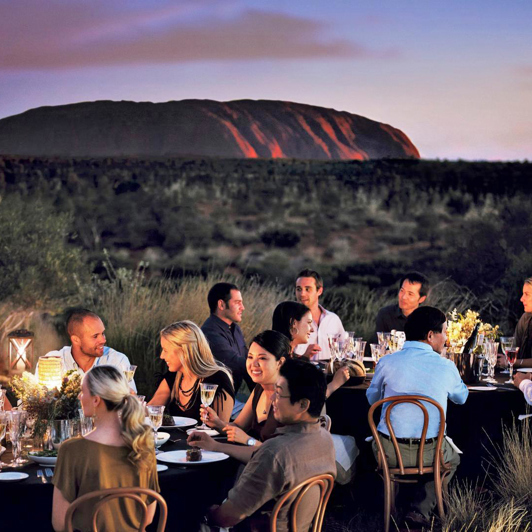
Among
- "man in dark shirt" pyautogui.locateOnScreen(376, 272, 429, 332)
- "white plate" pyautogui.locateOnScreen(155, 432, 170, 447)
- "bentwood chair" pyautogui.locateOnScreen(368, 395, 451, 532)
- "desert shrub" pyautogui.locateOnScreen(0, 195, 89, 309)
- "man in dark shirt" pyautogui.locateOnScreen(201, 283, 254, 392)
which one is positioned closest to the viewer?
"white plate" pyautogui.locateOnScreen(155, 432, 170, 447)

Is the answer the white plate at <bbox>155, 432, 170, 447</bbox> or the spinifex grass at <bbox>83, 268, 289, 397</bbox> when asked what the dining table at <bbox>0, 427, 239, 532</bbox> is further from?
the spinifex grass at <bbox>83, 268, 289, 397</bbox>

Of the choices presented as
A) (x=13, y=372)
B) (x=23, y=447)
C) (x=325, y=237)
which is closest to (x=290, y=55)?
(x=325, y=237)

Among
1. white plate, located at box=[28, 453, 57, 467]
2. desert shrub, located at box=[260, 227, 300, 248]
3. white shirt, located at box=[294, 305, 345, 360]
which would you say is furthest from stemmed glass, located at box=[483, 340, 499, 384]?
desert shrub, located at box=[260, 227, 300, 248]

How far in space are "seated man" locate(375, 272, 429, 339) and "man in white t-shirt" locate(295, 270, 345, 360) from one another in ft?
1.24

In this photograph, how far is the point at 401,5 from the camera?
86.3 ft

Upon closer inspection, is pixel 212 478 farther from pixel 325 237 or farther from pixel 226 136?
pixel 226 136

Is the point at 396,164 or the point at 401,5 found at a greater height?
the point at 401,5

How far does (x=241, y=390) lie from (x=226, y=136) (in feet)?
121

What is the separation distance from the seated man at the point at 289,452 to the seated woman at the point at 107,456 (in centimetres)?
42

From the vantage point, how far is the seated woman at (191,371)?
5246 mm

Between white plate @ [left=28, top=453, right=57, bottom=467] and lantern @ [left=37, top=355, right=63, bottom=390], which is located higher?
lantern @ [left=37, top=355, right=63, bottom=390]

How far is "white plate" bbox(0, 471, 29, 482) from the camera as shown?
150 inches

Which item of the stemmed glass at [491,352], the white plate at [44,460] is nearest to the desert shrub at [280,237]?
the stemmed glass at [491,352]

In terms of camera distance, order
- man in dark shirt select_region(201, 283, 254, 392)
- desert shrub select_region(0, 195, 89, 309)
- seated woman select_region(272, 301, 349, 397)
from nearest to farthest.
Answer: seated woman select_region(272, 301, 349, 397) → man in dark shirt select_region(201, 283, 254, 392) → desert shrub select_region(0, 195, 89, 309)
